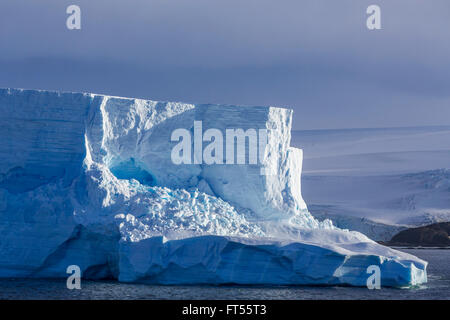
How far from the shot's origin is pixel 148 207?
17.9 meters

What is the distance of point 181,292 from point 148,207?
2.63 metres

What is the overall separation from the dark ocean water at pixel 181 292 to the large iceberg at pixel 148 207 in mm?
502

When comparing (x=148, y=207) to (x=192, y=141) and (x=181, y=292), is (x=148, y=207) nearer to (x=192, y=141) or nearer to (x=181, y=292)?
(x=181, y=292)

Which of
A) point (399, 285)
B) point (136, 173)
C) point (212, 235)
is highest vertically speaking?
point (136, 173)

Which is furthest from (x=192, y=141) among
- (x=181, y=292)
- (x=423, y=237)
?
(x=423, y=237)

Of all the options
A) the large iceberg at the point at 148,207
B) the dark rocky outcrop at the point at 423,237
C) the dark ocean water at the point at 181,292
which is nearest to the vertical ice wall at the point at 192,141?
the large iceberg at the point at 148,207

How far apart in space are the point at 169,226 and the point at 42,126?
403 centimetres

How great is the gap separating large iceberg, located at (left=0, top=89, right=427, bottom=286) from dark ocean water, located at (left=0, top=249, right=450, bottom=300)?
1.65 ft

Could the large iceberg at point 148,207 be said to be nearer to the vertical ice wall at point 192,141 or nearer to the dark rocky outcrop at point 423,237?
the vertical ice wall at point 192,141
